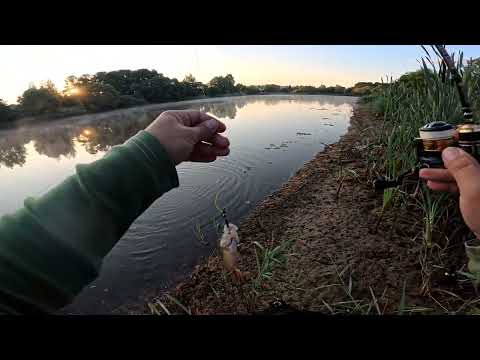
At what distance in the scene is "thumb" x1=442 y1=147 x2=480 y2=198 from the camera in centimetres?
80

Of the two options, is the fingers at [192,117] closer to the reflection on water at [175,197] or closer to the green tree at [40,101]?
the reflection on water at [175,197]

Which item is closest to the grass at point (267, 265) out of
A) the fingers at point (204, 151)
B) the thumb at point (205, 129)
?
the fingers at point (204, 151)

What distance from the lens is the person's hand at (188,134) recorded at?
0.70m

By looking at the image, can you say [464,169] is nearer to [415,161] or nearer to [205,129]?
[205,129]

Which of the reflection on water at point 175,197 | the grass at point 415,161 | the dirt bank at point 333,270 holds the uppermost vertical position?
the grass at point 415,161

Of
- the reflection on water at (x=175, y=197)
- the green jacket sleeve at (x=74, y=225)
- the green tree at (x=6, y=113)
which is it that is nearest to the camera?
the green jacket sleeve at (x=74, y=225)

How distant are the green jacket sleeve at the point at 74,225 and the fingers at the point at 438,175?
95 centimetres

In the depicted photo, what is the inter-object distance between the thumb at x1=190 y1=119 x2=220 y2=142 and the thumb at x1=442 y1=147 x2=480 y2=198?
2.50 feet

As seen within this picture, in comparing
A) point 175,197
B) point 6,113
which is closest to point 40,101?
point 6,113

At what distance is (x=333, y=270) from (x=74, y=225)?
1.64m

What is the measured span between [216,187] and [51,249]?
3442 mm

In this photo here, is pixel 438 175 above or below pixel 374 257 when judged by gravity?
above

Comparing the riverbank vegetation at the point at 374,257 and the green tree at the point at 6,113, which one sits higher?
the green tree at the point at 6,113

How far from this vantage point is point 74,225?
522 mm
